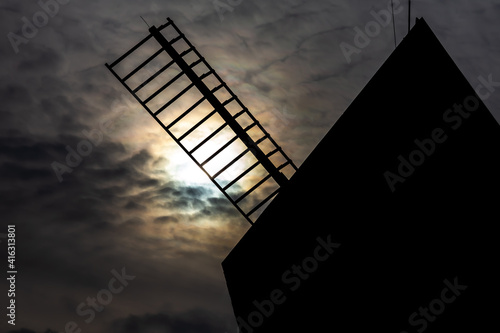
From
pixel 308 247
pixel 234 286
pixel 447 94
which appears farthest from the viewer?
pixel 234 286

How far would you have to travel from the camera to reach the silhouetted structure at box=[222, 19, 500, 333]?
5.08m

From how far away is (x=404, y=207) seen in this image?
5309mm

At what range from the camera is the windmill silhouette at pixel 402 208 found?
5.08 metres

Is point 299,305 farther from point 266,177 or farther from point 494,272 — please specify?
point 266,177

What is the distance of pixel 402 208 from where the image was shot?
17.4ft

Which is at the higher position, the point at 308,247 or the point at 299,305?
the point at 308,247

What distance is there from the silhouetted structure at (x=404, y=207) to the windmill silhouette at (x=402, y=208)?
11mm

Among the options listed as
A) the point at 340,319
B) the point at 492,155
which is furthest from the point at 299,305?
the point at 492,155

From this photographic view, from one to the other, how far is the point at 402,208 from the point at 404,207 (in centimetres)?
2

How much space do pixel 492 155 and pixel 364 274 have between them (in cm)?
185

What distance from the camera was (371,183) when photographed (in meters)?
5.45

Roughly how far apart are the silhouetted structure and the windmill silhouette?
0.04ft

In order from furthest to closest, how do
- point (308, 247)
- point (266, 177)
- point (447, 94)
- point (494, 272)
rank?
1. point (266, 177)
2. point (308, 247)
3. point (447, 94)
4. point (494, 272)

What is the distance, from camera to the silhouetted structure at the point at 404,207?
5078 millimetres
